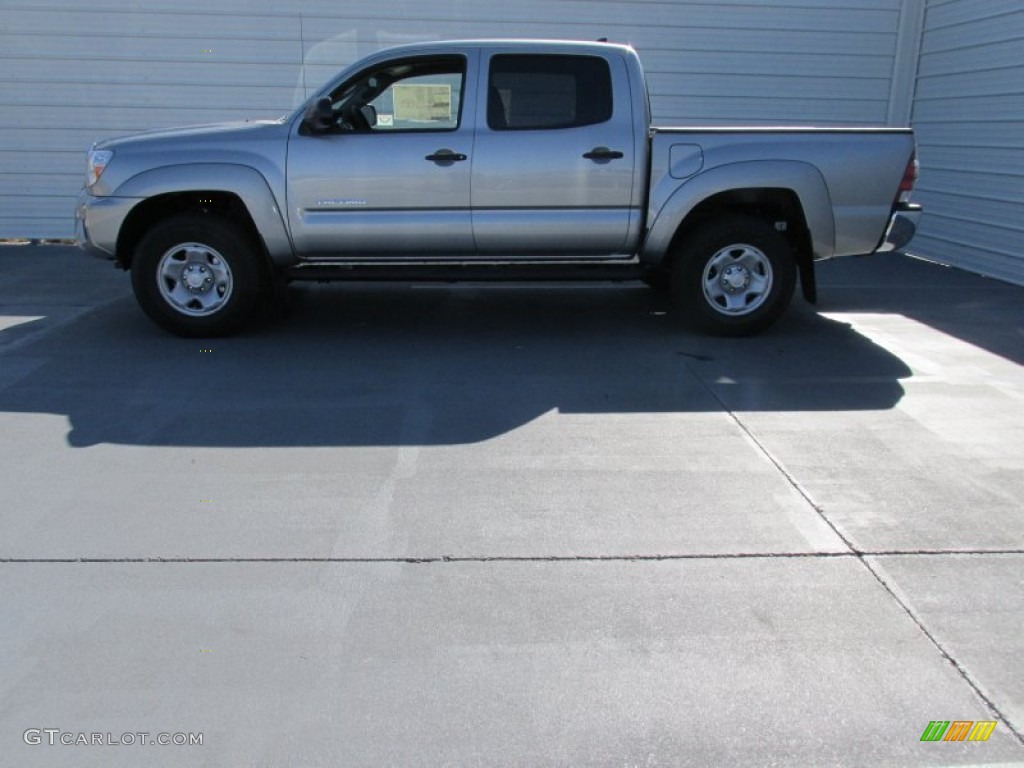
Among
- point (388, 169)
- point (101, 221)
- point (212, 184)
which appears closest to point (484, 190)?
point (388, 169)

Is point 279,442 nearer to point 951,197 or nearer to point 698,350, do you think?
point 698,350

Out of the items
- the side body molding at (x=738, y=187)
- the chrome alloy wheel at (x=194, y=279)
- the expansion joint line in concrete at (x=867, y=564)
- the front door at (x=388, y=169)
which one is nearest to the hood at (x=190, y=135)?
the front door at (x=388, y=169)

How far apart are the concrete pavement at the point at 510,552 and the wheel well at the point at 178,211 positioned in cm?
84

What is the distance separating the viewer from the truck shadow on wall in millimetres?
5184

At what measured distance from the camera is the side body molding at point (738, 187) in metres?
6.56

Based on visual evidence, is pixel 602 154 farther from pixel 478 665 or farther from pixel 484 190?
pixel 478 665

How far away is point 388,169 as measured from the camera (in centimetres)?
650

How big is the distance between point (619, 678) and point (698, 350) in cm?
404

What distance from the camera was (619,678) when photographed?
2967mm

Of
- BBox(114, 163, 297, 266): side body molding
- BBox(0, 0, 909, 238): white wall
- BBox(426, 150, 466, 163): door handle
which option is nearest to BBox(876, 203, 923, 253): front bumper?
BBox(426, 150, 466, 163): door handle

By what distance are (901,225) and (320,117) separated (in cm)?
431

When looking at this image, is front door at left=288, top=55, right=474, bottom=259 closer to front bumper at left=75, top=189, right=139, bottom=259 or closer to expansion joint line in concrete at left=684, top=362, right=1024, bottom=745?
front bumper at left=75, top=189, right=139, bottom=259

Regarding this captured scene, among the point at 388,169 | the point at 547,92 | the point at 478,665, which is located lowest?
the point at 478,665

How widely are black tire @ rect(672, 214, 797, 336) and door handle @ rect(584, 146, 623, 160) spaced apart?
85cm
